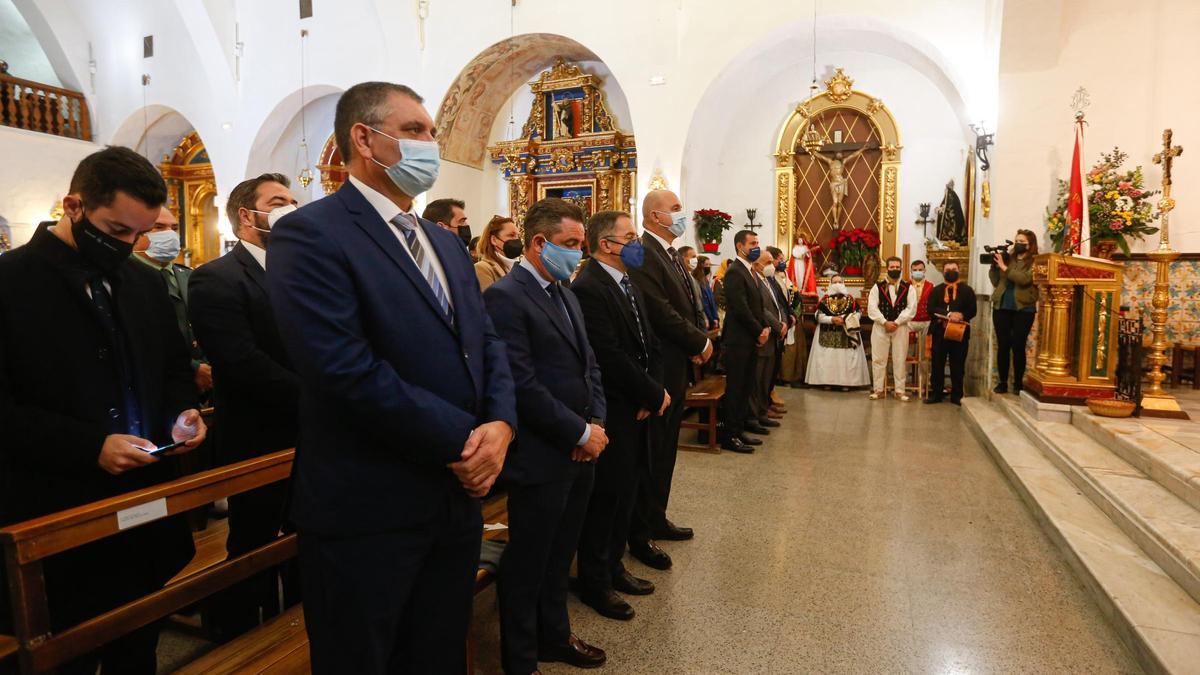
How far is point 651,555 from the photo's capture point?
319 cm

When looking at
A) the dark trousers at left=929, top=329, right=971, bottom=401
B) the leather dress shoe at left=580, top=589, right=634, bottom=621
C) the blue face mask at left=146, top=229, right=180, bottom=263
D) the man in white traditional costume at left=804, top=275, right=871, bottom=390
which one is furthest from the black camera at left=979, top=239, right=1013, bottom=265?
the blue face mask at left=146, top=229, right=180, bottom=263

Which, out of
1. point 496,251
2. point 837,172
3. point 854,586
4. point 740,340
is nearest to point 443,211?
point 496,251

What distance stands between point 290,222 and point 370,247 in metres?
0.16

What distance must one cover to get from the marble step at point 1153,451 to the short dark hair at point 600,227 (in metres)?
3.02

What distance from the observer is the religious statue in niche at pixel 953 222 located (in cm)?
866

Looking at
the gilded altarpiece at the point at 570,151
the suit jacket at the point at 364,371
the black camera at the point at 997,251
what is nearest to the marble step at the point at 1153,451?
the black camera at the point at 997,251

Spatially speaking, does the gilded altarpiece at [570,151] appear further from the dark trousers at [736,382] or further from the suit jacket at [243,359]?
the suit jacket at [243,359]

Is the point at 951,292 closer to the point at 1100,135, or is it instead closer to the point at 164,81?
the point at 1100,135

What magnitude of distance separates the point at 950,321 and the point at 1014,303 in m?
0.77

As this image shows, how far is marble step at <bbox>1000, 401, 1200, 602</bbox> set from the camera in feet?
9.17

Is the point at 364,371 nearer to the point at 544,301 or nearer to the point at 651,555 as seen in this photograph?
the point at 544,301

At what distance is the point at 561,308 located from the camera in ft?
7.45

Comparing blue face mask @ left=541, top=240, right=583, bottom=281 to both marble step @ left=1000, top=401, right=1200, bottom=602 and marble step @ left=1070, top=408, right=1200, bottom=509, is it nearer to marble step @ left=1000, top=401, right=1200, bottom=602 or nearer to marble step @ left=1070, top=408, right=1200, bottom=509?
marble step @ left=1000, top=401, right=1200, bottom=602

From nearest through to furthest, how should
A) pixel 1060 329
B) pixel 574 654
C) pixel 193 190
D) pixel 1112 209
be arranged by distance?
pixel 574 654
pixel 1060 329
pixel 1112 209
pixel 193 190
